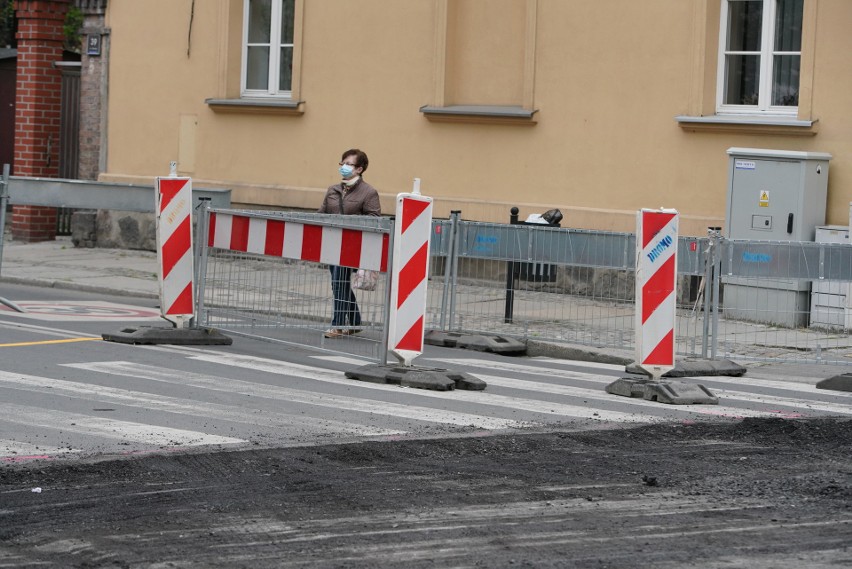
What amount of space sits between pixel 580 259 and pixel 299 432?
4736 millimetres

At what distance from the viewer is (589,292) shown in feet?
41.4

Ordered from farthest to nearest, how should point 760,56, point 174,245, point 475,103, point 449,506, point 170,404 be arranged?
point 475,103 → point 760,56 → point 174,245 → point 170,404 → point 449,506

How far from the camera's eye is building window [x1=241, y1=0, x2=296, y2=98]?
2069cm

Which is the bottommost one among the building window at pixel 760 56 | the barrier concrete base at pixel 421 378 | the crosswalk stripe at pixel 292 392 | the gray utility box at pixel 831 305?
the crosswalk stripe at pixel 292 392

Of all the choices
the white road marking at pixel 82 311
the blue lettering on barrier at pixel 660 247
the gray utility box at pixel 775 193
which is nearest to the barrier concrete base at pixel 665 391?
the blue lettering on barrier at pixel 660 247

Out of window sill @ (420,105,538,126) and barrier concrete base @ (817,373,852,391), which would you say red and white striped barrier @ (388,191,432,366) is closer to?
barrier concrete base @ (817,373,852,391)

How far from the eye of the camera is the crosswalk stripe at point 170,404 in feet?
28.4

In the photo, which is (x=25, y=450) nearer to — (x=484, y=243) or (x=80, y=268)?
(x=484, y=243)

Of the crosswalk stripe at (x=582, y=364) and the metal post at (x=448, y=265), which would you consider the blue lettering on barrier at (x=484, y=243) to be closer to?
the metal post at (x=448, y=265)

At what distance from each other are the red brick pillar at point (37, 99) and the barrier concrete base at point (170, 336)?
10880 millimetres

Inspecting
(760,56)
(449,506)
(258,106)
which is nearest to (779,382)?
(449,506)

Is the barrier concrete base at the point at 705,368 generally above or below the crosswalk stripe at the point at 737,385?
above

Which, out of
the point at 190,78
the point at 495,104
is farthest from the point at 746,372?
the point at 190,78

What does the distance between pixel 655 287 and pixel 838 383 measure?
5.88 feet
